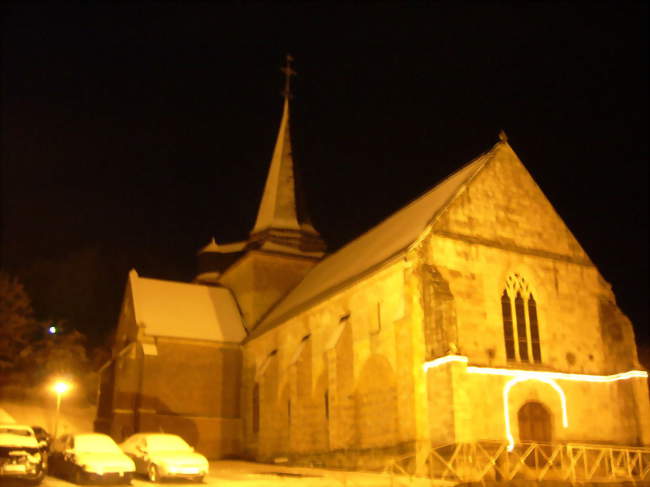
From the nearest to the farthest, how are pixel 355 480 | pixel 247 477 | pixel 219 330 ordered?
pixel 355 480 → pixel 247 477 → pixel 219 330

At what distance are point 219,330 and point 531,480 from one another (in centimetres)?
2256

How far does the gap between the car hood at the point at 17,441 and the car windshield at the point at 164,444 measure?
3366 mm

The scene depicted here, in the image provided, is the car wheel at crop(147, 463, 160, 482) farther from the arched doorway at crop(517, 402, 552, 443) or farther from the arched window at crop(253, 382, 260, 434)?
the arched window at crop(253, 382, 260, 434)

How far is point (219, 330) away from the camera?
124 ft

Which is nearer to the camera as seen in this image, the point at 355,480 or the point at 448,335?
the point at 355,480

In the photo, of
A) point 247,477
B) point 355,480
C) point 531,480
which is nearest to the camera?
point 531,480

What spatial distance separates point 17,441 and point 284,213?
26.3m

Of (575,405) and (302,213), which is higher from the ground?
(302,213)

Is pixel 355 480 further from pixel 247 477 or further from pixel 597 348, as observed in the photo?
pixel 597 348

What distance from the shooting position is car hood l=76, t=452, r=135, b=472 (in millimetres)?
18472

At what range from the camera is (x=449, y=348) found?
21094 millimetres

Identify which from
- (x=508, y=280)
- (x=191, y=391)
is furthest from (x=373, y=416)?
(x=191, y=391)

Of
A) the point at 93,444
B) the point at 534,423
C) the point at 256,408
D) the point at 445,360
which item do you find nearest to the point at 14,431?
the point at 93,444

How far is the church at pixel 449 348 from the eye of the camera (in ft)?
72.0
